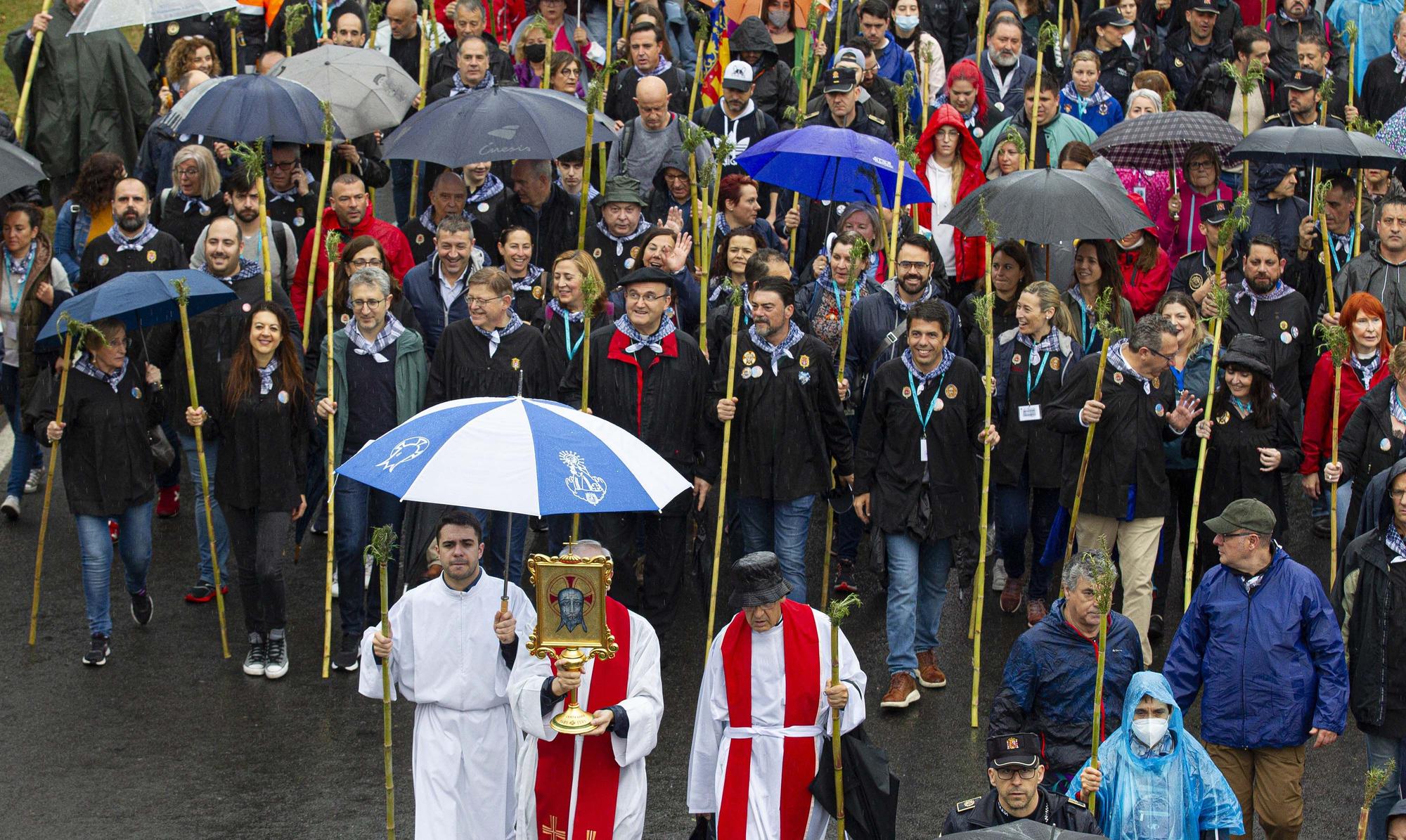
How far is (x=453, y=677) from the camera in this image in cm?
794

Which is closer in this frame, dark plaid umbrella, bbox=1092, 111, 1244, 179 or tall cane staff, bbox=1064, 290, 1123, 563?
tall cane staff, bbox=1064, 290, 1123, 563

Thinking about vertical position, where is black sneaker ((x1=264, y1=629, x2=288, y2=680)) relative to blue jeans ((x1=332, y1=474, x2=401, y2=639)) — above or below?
below

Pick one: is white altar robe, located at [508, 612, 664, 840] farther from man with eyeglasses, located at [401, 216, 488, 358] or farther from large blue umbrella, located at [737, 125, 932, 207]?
large blue umbrella, located at [737, 125, 932, 207]

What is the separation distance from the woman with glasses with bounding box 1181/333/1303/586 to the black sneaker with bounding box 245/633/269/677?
518 centimetres

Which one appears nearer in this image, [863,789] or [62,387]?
[863,789]

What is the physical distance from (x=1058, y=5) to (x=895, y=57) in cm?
203

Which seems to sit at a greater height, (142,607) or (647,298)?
(647,298)

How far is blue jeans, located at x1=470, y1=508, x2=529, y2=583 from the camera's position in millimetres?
10562

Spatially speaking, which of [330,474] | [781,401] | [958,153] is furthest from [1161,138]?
[330,474]

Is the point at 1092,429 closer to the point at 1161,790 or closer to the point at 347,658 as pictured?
the point at 1161,790

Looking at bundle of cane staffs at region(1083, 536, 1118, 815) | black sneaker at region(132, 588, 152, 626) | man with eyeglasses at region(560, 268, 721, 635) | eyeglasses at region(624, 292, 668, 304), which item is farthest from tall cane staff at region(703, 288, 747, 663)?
black sneaker at region(132, 588, 152, 626)

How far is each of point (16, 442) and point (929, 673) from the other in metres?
5.99

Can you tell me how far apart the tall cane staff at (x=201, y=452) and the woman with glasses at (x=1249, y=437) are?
5.44m

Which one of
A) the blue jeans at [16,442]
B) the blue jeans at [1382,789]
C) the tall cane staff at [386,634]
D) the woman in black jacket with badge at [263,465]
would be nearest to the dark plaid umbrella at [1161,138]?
the blue jeans at [1382,789]
